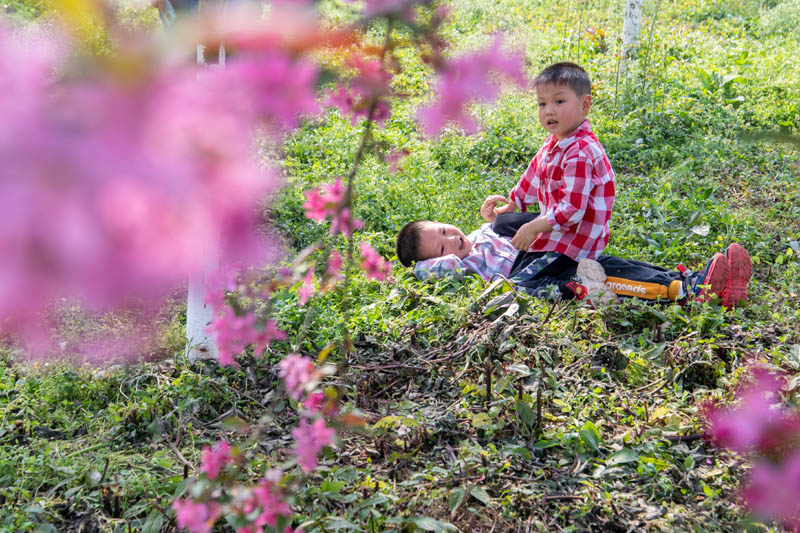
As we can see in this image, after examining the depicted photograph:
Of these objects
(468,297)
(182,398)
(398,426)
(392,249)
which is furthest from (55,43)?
(392,249)

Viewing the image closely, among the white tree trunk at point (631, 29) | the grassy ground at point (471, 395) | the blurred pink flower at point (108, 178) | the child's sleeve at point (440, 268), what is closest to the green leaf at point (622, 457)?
the grassy ground at point (471, 395)

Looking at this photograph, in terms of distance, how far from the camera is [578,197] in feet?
10.5

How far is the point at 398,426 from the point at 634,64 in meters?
5.22

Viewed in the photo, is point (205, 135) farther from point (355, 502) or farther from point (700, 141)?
point (700, 141)

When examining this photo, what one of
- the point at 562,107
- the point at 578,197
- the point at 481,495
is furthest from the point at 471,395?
the point at 562,107

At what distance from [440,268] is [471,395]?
3.66ft

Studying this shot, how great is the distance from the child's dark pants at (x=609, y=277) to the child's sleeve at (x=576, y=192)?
22 cm

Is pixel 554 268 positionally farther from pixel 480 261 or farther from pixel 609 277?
pixel 480 261

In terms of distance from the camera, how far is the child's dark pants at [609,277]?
311 centimetres

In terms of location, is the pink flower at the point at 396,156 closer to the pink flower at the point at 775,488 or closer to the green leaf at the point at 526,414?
the green leaf at the point at 526,414

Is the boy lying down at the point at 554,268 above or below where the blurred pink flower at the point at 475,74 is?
below

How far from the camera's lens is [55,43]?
2.03 feet

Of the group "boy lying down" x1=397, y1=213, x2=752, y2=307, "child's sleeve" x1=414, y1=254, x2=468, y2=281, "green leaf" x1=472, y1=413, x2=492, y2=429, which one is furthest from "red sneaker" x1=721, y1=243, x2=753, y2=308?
"green leaf" x1=472, y1=413, x2=492, y2=429

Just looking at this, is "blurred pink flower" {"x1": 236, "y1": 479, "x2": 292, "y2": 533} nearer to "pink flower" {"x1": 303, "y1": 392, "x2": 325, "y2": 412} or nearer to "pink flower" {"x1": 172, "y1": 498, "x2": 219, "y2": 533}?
"pink flower" {"x1": 172, "y1": 498, "x2": 219, "y2": 533}
